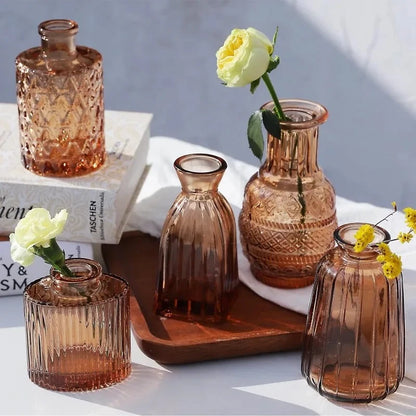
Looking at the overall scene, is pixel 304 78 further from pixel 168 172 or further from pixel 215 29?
pixel 168 172

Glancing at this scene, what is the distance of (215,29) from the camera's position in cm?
233

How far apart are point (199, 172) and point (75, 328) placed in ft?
0.58

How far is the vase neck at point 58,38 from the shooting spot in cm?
100

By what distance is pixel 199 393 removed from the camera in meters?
0.88

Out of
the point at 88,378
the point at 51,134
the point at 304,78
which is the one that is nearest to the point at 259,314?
the point at 88,378

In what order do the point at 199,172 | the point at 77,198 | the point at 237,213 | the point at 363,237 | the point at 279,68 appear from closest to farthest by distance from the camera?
1. the point at 363,237
2. the point at 199,172
3. the point at 77,198
4. the point at 237,213
5. the point at 279,68

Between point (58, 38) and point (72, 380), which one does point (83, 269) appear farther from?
point (58, 38)

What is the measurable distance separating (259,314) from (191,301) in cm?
7

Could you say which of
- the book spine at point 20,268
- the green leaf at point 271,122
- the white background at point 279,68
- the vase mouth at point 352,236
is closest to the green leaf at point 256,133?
the green leaf at point 271,122

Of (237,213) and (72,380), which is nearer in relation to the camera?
(72,380)

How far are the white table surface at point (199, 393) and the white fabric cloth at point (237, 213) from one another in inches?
2.3

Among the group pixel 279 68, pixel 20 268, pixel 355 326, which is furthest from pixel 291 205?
pixel 279 68

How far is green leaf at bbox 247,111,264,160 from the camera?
91cm

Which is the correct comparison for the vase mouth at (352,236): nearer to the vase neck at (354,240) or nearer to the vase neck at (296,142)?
the vase neck at (354,240)
